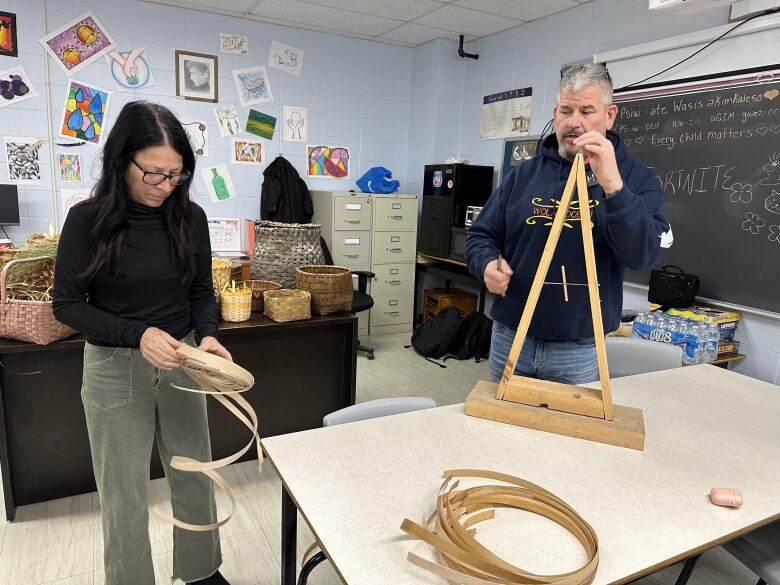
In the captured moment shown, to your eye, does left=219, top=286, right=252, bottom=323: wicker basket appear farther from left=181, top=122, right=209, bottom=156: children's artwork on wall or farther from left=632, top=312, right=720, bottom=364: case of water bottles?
left=181, top=122, right=209, bottom=156: children's artwork on wall

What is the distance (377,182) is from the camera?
534 centimetres

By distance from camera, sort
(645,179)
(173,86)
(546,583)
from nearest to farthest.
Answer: (546,583)
(645,179)
(173,86)

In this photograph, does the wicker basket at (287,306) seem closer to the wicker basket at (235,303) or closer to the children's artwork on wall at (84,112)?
the wicker basket at (235,303)

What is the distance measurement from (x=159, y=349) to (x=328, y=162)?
13.8 feet

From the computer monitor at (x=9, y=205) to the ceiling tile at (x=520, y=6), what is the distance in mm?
3637

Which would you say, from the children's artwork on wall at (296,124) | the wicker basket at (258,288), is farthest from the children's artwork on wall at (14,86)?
the wicker basket at (258,288)

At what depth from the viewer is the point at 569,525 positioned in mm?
1078

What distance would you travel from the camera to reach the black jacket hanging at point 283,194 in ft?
16.6

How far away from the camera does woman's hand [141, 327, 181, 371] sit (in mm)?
1438

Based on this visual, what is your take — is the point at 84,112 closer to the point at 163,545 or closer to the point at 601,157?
the point at 163,545

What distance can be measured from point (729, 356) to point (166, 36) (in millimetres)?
4774

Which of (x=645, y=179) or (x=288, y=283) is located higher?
(x=645, y=179)

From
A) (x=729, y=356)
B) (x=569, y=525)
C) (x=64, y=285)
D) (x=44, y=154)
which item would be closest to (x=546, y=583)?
(x=569, y=525)

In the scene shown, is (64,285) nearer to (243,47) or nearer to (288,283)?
(288,283)
